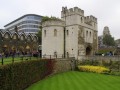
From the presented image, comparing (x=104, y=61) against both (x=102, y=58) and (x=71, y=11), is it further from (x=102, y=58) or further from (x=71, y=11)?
(x=71, y=11)

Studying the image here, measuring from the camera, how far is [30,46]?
65188mm

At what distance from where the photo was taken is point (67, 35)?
48.7 meters

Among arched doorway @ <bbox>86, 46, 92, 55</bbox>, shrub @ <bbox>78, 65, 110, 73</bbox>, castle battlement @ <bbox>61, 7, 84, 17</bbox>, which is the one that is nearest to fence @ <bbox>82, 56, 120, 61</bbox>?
shrub @ <bbox>78, 65, 110, 73</bbox>

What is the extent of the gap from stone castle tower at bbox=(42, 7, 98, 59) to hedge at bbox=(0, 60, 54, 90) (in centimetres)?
1251

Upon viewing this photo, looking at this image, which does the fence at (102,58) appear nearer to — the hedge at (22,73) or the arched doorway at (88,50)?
the arched doorway at (88,50)

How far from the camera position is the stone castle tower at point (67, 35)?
47.0 metres

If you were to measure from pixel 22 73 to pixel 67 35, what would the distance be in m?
26.6

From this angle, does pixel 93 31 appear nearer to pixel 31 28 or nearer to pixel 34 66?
pixel 34 66

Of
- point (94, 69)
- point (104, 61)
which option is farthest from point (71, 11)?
point (94, 69)

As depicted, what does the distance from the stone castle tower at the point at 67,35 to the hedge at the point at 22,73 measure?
41.1ft

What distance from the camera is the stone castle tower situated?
154 feet

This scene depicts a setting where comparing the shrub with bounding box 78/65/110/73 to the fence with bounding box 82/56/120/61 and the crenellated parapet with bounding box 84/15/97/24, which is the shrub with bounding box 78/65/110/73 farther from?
the crenellated parapet with bounding box 84/15/97/24

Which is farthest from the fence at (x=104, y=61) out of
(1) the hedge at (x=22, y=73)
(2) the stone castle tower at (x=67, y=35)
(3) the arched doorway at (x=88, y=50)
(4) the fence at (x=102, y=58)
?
(1) the hedge at (x=22, y=73)

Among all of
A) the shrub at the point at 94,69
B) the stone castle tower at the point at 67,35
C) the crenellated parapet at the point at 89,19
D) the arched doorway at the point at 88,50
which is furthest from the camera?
the crenellated parapet at the point at 89,19
